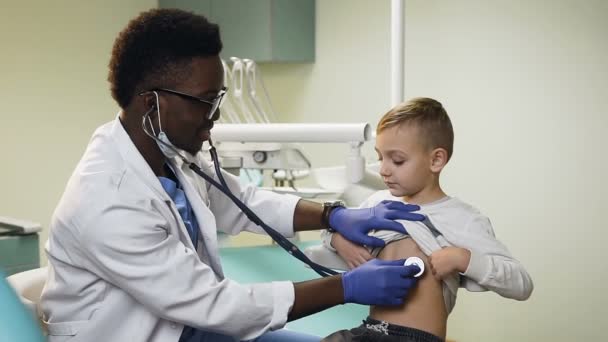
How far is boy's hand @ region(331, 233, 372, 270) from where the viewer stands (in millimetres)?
1594

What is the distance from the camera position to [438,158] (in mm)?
1592

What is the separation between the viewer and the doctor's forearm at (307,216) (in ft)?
5.81

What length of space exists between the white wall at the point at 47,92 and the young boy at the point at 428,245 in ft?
8.11

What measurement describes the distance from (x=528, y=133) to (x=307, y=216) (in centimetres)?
172

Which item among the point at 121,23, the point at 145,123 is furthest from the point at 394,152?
the point at 121,23

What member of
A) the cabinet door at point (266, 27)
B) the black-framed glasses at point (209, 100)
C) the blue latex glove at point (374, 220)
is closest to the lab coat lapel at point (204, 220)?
the black-framed glasses at point (209, 100)

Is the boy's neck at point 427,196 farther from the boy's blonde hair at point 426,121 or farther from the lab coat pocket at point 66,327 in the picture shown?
the lab coat pocket at point 66,327

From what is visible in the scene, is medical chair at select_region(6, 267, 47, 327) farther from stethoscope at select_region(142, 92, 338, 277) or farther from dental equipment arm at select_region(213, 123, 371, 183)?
dental equipment arm at select_region(213, 123, 371, 183)

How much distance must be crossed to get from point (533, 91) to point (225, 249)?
1.50 metres

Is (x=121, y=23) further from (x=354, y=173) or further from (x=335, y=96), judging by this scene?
(x=354, y=173)

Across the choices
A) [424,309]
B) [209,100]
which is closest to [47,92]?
[209,100]

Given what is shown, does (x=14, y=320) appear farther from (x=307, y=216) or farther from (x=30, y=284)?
(x=307, y=216)

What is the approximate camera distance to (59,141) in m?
3.82

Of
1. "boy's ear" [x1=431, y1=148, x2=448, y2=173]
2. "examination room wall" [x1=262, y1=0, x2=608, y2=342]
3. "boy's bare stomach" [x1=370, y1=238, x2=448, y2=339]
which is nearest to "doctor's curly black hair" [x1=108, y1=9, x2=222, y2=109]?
"boy's ear" [x1=431, y1=148, x2=448, y2=173]
